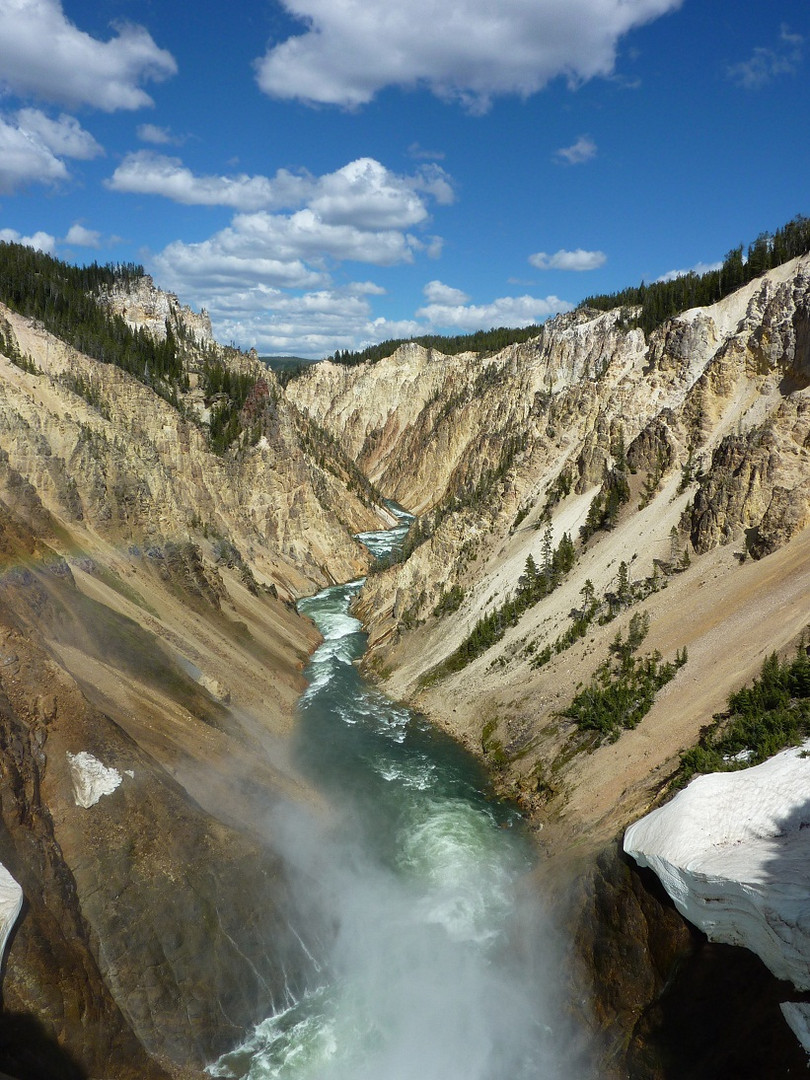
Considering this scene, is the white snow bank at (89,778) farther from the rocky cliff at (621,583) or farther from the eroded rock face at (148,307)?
the eroded rock face at (148,307)

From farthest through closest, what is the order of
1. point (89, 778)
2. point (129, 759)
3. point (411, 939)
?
point (411, 939) → point (129, 759) → point (89, 778)

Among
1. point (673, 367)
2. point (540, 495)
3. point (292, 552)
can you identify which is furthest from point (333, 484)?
point (673, 367)

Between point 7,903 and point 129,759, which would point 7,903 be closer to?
point 7,903

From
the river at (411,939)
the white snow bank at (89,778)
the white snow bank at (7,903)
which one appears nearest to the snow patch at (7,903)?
the white snow bank at (7,903)

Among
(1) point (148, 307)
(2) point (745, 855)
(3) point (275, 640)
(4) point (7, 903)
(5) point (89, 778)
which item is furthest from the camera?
(1) point (148, 307)

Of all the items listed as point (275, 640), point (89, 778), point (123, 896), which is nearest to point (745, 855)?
point (123, 896)

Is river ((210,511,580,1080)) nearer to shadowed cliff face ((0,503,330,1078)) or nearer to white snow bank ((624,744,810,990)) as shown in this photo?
shadowed cliff face ((0,503,330,1078))
